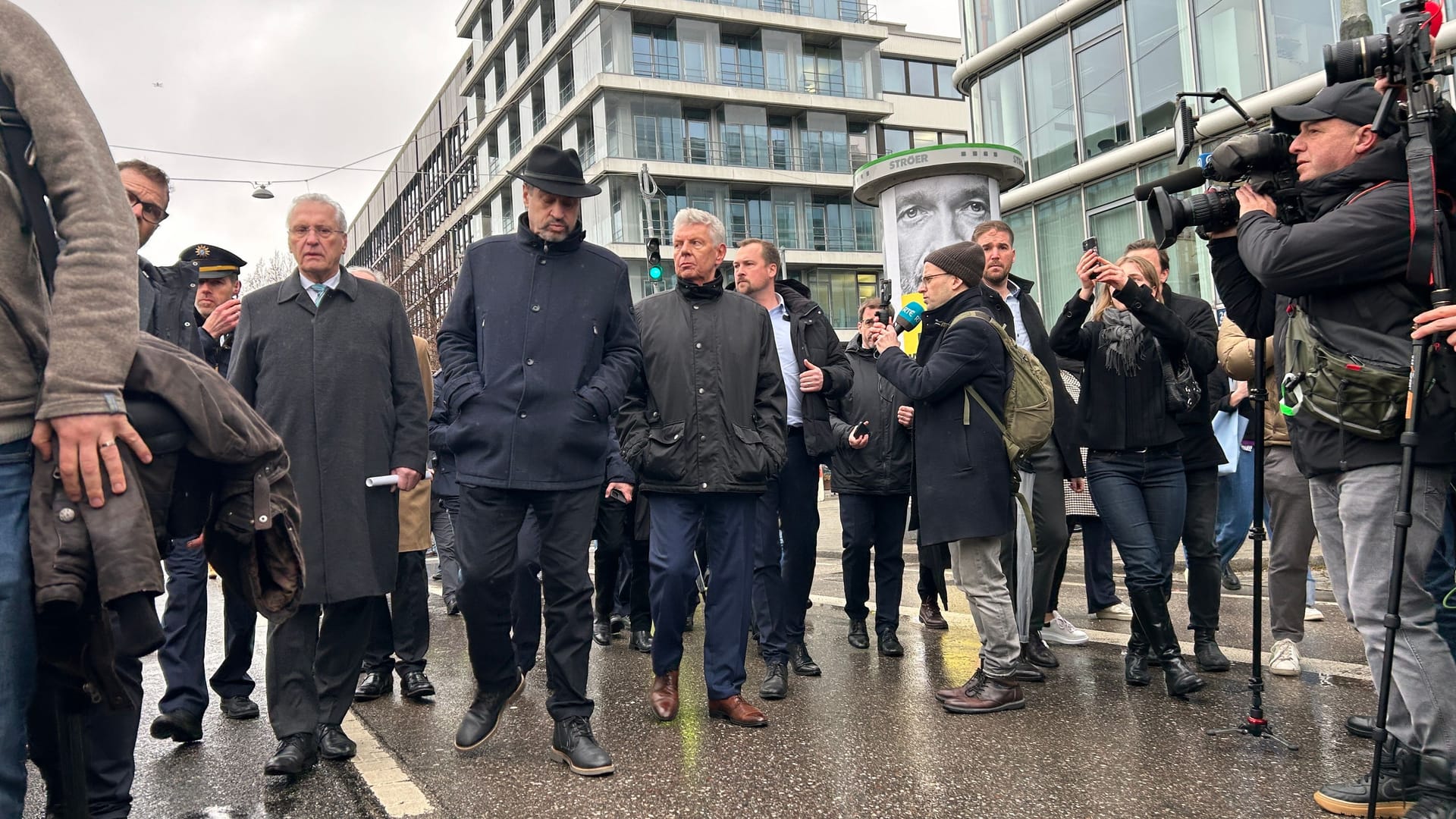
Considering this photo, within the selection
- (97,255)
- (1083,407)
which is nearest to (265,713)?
(97,255)

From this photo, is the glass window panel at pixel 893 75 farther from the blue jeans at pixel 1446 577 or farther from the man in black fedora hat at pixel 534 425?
the blue jeans at pixel 1446 577

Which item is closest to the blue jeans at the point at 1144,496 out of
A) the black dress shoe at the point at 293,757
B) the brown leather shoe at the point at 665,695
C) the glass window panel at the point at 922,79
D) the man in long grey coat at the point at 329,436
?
the brown leather shoe at the point at 665,695

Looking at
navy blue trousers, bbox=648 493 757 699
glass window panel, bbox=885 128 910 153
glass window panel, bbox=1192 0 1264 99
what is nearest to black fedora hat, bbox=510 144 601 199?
navy blue trousers, bbox=648 493 757 699

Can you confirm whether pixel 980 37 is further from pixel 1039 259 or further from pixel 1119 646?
pixel 1119 646

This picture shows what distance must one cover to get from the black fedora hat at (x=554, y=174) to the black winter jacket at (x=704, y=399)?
2.77ft

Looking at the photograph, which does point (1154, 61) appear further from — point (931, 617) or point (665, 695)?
point (665, 695)

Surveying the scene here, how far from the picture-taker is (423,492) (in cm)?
656

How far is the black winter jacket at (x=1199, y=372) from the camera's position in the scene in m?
5.54

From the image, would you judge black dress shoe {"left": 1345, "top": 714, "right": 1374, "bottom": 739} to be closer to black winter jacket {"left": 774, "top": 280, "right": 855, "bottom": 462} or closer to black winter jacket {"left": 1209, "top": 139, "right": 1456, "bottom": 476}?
black winter jacket {"left": 1209, "top": 139, "right": 1456, "bottom": 476}

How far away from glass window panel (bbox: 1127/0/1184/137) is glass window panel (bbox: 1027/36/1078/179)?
1884 mm

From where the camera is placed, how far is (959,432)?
523 cm

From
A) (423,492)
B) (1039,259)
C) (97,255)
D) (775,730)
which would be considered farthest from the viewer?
(1039,259)

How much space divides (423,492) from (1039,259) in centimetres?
2094

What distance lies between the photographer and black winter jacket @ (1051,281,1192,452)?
5430mm
